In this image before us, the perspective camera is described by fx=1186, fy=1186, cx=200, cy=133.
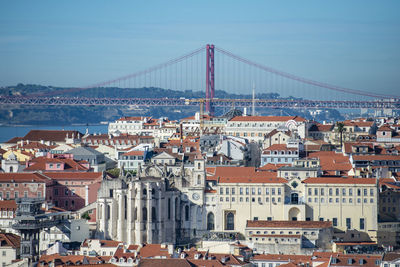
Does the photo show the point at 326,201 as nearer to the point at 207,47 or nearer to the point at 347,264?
the point at 347,264

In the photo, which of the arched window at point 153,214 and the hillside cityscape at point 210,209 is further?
the arched window at point 153,214

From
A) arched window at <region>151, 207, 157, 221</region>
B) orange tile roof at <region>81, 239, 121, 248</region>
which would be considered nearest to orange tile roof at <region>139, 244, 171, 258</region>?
orange tile roof at <region>81, 239, 121, 248</region>

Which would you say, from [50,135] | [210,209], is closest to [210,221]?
[210,209]

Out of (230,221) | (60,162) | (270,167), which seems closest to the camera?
(230,221)

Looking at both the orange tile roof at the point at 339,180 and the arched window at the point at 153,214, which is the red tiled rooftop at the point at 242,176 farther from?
the arched window at the point at 153,214

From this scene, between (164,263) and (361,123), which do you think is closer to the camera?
(164,263)

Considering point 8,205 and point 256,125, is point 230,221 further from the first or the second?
point 256,125

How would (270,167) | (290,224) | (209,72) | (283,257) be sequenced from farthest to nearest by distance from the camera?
(209,72), (270,167), (290,224), (283,257)

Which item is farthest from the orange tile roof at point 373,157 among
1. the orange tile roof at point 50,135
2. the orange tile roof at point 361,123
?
the orange tile roof at point 50,135

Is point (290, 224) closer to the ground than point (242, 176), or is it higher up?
closer to the ground

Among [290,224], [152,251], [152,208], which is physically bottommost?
[152,251]

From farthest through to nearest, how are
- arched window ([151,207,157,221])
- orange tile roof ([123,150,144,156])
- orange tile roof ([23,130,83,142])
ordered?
orange tile roof ([23,130,83,142]) → orange tile roof ([123,150,144,156]) → arched window ([151,207,157,221])

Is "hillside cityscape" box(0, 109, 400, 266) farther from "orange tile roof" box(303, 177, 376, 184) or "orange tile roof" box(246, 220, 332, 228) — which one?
"orange tile roof" box(246, 220, 332, 228)
